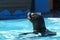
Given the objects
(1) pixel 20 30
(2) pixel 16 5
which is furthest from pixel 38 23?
(2) pixel 16 5

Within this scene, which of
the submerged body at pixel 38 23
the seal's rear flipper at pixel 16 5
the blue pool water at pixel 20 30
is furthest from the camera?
the seal's rear flipper at pixel 16 5

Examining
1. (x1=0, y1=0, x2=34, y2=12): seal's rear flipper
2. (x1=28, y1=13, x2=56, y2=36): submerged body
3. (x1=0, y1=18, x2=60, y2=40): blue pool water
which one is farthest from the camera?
(x1=0, y1=0, x2=34, y2=12): seal's rear flipper

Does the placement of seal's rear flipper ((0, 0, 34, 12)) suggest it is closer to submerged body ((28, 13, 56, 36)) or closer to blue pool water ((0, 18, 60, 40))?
blue pool water ((0, 18, 60, 40))

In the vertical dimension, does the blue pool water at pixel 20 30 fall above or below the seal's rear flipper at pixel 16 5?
below

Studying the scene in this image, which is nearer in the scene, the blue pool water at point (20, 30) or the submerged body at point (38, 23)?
the submerged body at point (38, 23)

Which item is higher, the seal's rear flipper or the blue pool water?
the seal's rear flipper

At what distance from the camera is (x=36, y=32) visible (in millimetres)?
8711

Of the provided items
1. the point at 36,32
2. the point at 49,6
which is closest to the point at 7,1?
the point at 49,6

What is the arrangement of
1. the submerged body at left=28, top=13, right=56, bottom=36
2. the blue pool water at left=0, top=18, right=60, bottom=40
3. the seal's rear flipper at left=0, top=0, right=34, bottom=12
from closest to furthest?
1. the submerged body at left=28, top=13, right=56, bottom=36
2. the blue pool water at left=0, top=18, right=60, bottom=40
3. the seal's rear flipper at left=0, top=0, right=34, bottom=12

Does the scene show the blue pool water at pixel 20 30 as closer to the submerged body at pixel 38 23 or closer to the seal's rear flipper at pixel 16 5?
the submerged body at pixel 38 23

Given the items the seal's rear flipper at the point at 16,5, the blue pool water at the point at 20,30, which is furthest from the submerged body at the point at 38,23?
the seal's rear flipper at the point at 16,5

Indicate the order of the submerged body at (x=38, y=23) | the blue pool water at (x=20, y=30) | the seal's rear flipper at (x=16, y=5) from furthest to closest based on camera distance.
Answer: the seal's rear flipper at (x=16, y=5) < the blue pool water at (x=20, y=30) < the submerged body at (x=38, y=23)

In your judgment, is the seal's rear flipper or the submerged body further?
the seal's rear flipper

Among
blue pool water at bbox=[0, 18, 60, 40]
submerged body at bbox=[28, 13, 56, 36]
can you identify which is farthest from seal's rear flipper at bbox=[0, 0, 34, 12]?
submerged body at bbox=[28, 13, 56, 36]
